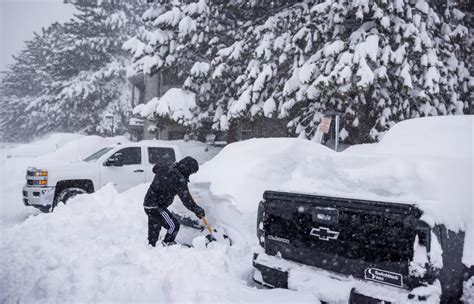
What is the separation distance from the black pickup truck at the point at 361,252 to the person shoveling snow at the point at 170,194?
1618mm

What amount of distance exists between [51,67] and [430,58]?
30.7 meters

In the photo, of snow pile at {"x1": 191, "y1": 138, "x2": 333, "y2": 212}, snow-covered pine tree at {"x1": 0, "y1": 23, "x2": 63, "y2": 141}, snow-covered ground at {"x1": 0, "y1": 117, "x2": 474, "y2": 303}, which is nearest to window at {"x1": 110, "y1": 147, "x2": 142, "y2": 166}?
snow-covered ground at {"x1": 0, "y1": 117, "x2": 474, "y2": 303}

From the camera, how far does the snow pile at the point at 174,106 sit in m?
12.3

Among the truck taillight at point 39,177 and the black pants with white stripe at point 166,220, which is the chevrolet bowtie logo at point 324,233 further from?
the truck taillight at point 39,177

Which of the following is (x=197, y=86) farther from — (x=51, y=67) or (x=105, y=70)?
(x=51, y=67)

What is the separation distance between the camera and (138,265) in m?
4.55

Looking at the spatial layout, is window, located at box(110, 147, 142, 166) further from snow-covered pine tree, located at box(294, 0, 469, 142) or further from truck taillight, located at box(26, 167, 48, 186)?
snow-covered pine tree, located at box(294, 0, 469, 142)

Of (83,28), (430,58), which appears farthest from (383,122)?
Result: (83,28)

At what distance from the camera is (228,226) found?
5000 mm

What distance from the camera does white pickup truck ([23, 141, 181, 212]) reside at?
8.31 m

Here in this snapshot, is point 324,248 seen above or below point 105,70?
below

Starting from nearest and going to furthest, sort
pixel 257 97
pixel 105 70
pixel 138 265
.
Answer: pixel 138 265
pixel 257 97
pixel 105 70

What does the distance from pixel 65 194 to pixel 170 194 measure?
14.6 feet

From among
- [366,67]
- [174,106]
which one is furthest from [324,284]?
[174,106]
